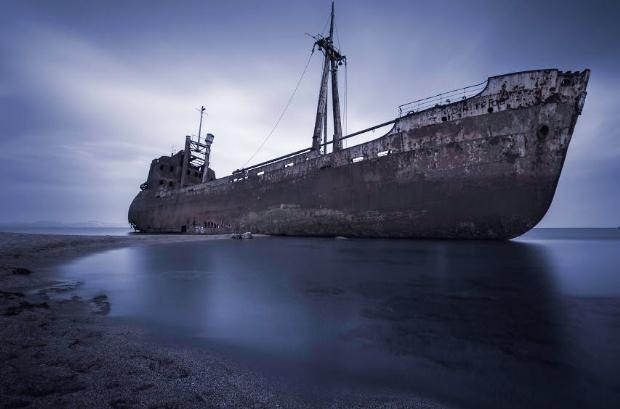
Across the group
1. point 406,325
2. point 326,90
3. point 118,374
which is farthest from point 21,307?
point 326,90

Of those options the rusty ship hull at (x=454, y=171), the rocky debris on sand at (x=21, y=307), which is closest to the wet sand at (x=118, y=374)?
the rocky debris on sand at (x=21, y=307)

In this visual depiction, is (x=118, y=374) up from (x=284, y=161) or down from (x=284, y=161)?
down

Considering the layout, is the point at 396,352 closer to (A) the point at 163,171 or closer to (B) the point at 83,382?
(B) the point at 83,382

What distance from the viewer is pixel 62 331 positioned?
184 centimetres

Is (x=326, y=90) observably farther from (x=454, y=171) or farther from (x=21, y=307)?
(x=21, y=307)

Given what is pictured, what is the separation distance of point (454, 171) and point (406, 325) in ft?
28.9

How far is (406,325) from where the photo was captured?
2.10 meters

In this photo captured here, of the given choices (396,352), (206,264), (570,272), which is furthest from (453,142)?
(396,352)

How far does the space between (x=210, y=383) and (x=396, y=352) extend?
3.53 ft

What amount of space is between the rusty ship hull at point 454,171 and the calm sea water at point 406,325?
5.10 m

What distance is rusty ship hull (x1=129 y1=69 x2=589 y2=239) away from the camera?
848 cm

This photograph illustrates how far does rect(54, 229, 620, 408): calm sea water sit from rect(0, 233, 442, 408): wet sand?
0.40ft

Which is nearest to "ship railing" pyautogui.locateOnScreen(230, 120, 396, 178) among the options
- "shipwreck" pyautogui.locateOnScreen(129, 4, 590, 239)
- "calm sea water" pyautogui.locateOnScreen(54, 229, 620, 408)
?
"shipwreck" pyautogui.locateOnScreen(129, 4, 590, 239)

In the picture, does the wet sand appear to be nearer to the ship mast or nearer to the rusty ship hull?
Result: the rusty ship hull
